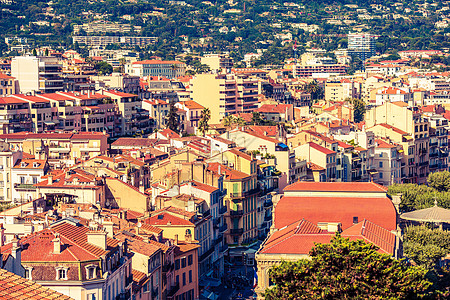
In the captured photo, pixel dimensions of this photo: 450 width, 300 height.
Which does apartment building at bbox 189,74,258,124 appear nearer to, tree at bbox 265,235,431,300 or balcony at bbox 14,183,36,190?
balcony at bbox 14,183,36,190

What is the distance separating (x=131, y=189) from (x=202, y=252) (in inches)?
260

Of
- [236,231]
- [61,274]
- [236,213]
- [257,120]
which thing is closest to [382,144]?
[257,120]

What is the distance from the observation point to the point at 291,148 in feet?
344

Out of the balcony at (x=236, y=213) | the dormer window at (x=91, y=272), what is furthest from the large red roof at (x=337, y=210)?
the balcony at (x=236, y=213)

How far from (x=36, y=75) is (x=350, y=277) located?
130045 millimetres

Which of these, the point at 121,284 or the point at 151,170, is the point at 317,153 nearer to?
the point at 151,170

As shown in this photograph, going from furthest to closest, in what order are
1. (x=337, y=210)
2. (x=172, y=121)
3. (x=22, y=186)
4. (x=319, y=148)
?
(x=172, y=121), (x=319, y=148), (x=22, y=186), (x=337, y=210)

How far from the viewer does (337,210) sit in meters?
60.4

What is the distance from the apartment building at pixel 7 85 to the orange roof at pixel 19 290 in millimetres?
137332

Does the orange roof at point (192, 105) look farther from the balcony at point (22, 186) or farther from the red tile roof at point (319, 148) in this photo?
the balcony at point (22, 186)

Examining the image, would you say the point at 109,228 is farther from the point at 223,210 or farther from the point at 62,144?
the point at 62,144

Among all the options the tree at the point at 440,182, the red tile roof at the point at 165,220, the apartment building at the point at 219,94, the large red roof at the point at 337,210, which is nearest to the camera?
the large red roof at the point at 337,210

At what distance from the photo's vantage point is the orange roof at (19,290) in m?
20.3

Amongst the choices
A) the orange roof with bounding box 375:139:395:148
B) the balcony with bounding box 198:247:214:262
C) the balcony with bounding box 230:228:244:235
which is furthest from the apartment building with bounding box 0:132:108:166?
the orange roof with bounding box 375:139:395:148
